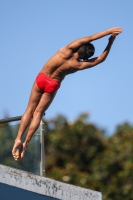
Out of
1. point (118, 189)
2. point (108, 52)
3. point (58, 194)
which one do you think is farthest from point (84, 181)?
point (108, 52)

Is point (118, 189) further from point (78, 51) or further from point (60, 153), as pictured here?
point (78, 51)

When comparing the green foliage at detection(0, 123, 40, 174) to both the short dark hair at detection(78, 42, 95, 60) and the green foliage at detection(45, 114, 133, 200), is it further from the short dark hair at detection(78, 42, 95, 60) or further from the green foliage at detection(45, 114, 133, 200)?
the green foliage at detection(45, 114, 133, 200)

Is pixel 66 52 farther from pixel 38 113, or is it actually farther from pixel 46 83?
pixel 38 113

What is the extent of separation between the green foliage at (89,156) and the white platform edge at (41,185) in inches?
611

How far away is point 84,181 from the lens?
2967 centimetres

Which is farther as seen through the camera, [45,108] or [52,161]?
[52,161]

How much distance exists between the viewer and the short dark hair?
38.5ft

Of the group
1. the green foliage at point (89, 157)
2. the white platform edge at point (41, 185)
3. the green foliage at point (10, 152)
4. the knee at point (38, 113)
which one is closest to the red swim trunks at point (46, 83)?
the knee at point (38, 113)

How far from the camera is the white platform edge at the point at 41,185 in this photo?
12.8 meters

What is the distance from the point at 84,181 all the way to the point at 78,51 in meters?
18.3

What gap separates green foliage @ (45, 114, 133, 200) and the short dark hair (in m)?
18.3

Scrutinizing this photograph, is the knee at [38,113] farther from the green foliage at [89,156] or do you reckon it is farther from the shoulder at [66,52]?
the green foliage at [89,156]

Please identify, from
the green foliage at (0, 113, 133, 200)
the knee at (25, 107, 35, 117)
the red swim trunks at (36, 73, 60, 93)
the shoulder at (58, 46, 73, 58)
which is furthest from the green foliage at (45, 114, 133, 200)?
the shoulder at (58, 46, 73, 58)

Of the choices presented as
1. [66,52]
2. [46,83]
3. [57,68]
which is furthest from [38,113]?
[66,52]
